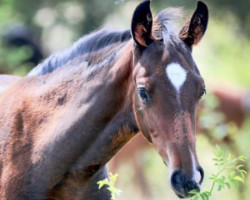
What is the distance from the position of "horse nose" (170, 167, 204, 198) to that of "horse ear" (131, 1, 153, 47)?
34.2 inches

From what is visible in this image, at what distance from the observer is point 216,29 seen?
16984mm

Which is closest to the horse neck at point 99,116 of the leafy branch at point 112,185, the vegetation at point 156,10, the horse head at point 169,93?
the horse head at point 169,93

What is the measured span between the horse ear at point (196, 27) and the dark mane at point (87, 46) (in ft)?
1.19

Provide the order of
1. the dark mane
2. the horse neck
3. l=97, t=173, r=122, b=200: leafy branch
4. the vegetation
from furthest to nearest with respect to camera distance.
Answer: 1. the vegetation
2. the dark mane
3. the horse neck
4. l=97, t=173, r=122, b=200: leafy branch

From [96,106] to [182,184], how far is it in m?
0.87

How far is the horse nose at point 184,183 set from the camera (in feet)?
14.7

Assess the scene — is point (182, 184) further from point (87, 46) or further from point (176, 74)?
point (87, 46)

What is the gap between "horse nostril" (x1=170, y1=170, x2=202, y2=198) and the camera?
448cm

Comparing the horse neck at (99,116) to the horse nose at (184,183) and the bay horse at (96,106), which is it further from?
the horse nose at (184,183)

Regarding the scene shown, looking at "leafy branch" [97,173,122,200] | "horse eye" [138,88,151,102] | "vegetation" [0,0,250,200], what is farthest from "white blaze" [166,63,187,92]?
"vegetation" [0,0,250,200]

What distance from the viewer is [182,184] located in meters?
4.48

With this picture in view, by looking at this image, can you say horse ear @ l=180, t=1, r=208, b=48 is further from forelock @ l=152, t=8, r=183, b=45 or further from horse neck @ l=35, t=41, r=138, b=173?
horse neck @ l=35, t=41, r=138, b=173

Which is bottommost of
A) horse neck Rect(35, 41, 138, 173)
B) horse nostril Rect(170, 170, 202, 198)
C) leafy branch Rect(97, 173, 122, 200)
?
horse nostril Rect(170, 170, 202, 198)

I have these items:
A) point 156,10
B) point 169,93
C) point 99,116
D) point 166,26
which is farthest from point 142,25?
point 156,10
